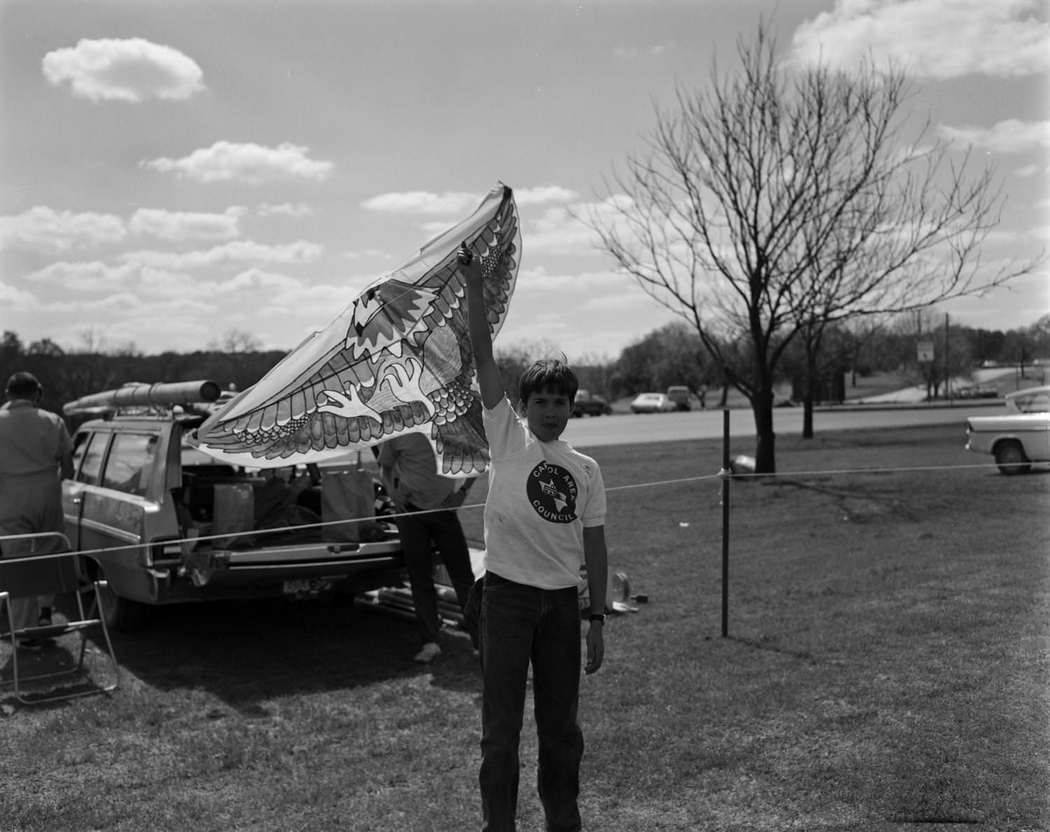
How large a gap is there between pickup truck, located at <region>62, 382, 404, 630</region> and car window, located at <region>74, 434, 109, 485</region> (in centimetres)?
2

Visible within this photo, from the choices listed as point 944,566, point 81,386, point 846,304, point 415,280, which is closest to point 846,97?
point 846,304

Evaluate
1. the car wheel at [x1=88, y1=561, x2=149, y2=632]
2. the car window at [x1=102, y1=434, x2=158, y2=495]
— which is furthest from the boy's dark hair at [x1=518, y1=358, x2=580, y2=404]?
the car wheel at [x1=88, y1=561, x2=149, y2=632]

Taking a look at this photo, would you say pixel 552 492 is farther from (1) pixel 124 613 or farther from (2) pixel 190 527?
(1) pixel 124 613

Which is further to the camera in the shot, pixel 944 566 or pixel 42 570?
pixel 944 566

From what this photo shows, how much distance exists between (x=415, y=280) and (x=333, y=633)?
424 centimetres

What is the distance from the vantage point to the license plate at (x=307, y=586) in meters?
6.64

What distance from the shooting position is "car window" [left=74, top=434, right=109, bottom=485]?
8133mm

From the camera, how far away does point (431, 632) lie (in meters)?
6.74

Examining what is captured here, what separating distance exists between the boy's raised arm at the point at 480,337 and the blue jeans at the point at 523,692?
2.18 feet

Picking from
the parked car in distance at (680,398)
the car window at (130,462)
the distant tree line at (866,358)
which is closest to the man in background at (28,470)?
the car window at (130,462)

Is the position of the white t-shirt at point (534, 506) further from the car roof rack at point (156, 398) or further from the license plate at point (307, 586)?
the car roof rack at point (156, 398)

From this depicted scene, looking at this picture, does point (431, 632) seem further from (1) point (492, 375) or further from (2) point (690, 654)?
(1) point (492, 375)

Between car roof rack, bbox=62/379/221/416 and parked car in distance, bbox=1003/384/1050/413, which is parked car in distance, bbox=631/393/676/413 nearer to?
parked car in distance, bbox=1003/384/1050/413

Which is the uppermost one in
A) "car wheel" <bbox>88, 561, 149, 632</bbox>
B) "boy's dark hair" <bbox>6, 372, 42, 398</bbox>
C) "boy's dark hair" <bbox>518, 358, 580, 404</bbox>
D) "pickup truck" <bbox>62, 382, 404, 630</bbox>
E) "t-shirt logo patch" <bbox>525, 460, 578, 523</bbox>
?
"boy's dark hair" <bbox>6, 372, 42, 398</bbox>
